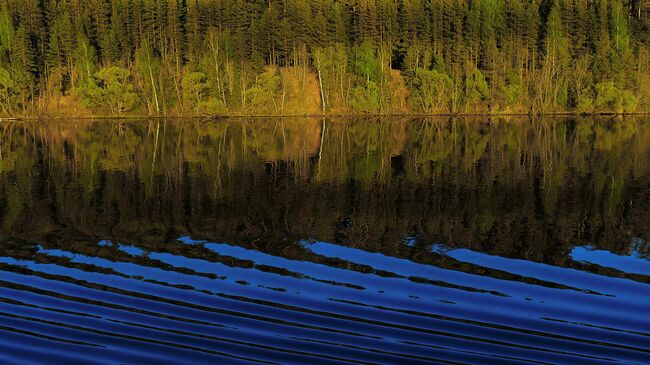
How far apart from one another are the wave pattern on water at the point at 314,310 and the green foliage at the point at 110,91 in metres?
91.3

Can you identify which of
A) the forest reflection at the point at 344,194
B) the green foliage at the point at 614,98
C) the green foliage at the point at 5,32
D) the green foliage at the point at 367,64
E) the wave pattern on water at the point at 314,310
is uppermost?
the green foliage at the point at 5,32

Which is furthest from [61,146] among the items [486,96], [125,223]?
[486,96]

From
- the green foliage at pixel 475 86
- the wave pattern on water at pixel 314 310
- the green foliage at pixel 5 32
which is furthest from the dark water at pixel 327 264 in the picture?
the green foliage at pixel 5 32

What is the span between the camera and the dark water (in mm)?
11453

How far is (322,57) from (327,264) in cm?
9567

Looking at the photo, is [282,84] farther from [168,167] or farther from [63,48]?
[168,167]

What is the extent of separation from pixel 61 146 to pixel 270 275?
152ft

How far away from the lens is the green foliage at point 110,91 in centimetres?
10431

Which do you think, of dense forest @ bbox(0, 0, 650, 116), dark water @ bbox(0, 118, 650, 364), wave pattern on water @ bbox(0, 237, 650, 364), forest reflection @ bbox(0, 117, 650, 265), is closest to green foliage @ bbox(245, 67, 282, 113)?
dense forest @ bbox(0, 0, 650, 116)

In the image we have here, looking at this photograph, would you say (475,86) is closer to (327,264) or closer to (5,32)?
(5,32)

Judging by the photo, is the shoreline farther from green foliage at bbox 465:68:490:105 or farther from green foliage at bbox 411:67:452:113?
green foliage at bbox 465:68:490:105

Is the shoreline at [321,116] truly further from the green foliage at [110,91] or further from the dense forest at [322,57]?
the green foliage at [110,91]

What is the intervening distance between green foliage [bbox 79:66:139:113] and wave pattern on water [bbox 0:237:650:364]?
91303mm

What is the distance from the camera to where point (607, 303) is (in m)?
13.6
